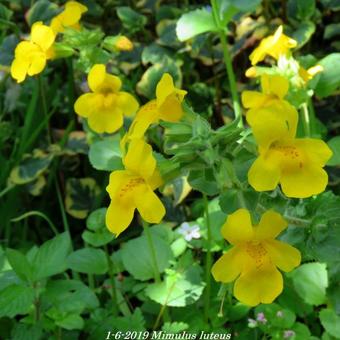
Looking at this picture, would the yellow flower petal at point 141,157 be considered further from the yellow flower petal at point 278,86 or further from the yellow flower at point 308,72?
the yellow flower at point 308,72

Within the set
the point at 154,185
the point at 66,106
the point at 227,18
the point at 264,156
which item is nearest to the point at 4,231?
the point at 66,106

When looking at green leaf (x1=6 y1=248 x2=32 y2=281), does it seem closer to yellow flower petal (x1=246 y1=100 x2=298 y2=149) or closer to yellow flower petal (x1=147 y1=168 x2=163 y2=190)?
yellow flower petal (x1=147 y1=168 x2=163 y2=190)

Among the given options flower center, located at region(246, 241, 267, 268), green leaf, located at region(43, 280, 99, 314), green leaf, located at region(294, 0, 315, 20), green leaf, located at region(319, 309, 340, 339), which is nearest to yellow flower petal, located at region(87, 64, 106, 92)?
green leaf, located at region(43, 280, 99, 314)

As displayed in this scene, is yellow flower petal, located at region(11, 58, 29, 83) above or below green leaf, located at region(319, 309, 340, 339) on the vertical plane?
above

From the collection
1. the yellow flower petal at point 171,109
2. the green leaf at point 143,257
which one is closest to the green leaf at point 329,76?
the green leaf at point 143,257

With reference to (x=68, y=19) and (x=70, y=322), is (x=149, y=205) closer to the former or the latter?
→ (x=70, y=322)

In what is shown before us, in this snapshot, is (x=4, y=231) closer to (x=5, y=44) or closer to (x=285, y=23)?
(x=5, y=44)
